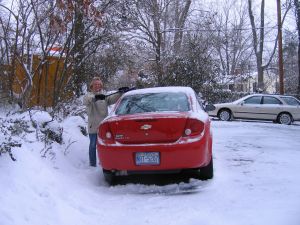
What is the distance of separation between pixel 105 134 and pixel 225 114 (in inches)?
588

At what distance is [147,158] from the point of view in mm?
6449

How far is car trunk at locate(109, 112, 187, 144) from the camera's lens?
642cm

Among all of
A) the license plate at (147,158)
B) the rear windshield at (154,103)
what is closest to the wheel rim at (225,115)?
the rear windshield at (154,103)

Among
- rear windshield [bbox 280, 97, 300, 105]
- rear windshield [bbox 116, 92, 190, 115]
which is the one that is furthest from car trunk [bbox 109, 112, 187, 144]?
rear windshield [bbox 280, 97, 300, 105]

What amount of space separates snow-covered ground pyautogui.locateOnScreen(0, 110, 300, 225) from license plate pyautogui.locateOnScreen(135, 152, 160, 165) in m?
0.41

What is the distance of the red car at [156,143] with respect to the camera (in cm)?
639

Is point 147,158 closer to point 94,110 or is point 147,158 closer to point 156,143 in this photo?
point 156,143

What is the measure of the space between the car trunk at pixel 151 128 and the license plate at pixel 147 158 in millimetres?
168

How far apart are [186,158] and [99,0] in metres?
7.25

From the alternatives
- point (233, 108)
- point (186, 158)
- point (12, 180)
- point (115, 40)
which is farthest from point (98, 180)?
point (233, 108)

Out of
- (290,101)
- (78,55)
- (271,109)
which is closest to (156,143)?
(78,55)

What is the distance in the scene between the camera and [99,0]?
12391 mm

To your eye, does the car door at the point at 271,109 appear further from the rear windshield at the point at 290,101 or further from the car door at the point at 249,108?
the rear windshield at the point at 290,101

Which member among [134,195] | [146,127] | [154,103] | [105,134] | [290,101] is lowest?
[134,195]
